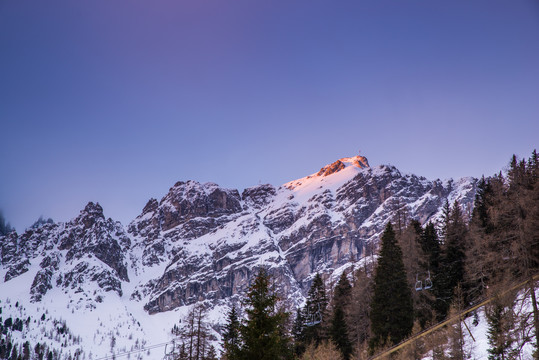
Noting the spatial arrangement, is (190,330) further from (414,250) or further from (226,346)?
(414,250)

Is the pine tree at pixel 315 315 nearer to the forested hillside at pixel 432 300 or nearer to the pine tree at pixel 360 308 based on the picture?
the forested hillside at pixel 432 300

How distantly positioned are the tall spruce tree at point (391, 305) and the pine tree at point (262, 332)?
939 inches

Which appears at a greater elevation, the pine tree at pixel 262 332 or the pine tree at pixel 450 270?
the pine tree at pixel 450 270

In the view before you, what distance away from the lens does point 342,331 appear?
51.9 metres

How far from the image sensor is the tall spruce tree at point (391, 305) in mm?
44031

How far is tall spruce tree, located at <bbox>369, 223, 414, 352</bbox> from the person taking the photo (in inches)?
1734

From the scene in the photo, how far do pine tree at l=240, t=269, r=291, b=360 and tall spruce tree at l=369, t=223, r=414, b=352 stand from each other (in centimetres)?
2385

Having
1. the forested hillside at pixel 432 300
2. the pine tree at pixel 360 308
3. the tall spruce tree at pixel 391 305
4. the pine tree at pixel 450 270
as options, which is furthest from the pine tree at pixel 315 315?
the pine tree at pixel 450 270

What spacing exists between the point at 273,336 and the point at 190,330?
2108 cm

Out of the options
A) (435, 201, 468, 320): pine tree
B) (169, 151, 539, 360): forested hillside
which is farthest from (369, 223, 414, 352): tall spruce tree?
(435, 201, 468, 320): pine tree

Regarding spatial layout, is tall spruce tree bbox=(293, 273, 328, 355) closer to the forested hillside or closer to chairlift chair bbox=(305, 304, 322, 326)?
chairlift chair bbox=(305, 304, 322, 326)

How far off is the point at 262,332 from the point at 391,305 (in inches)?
1027

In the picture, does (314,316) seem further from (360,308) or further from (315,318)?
(360,308)

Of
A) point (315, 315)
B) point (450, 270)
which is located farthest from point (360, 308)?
point (450, 270)
